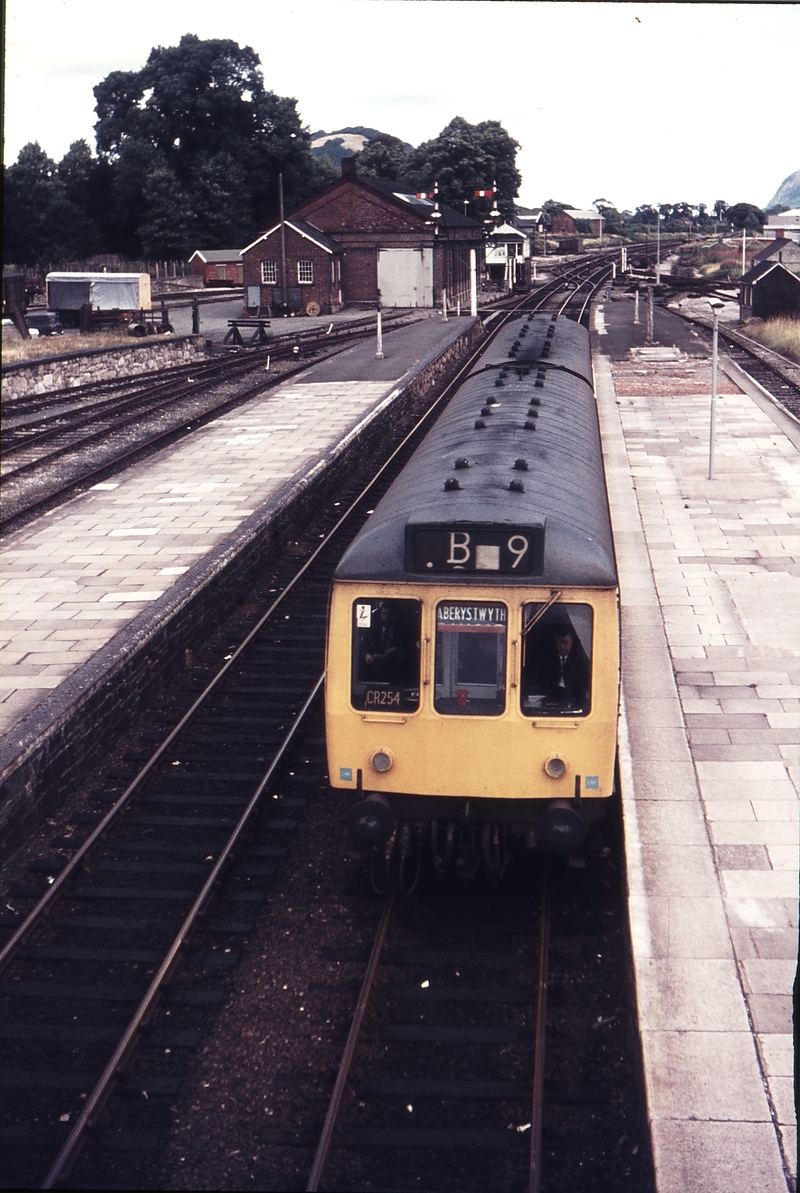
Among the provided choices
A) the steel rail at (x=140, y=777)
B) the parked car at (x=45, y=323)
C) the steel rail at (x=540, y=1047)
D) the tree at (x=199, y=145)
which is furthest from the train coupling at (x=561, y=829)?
the parked car at (x=45, y=323)

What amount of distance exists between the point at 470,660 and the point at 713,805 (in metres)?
2.34

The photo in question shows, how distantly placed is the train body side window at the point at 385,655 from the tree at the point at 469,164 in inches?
931

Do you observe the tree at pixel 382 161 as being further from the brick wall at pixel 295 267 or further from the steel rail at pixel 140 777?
the steel rail at pixel 140 777

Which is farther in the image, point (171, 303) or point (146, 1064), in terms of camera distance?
A: point (171, 303)

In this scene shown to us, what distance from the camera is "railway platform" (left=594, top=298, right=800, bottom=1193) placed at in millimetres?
4785

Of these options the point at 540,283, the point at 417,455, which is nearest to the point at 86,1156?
the point at 417,455

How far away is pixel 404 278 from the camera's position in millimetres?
51094

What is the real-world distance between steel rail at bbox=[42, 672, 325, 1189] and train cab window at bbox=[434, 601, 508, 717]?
6.63 ft

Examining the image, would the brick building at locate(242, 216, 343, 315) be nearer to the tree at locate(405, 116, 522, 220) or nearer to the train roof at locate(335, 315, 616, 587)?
the tree at locate(405, 116, 522, 220)

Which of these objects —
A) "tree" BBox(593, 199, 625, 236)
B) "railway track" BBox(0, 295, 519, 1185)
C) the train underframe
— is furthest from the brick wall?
the train underframe

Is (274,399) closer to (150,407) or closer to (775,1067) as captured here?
(150,407)

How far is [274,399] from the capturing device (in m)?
24.4

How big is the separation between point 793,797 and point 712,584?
186 inches

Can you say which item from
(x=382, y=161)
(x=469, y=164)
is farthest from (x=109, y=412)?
(x=382, y=161)
